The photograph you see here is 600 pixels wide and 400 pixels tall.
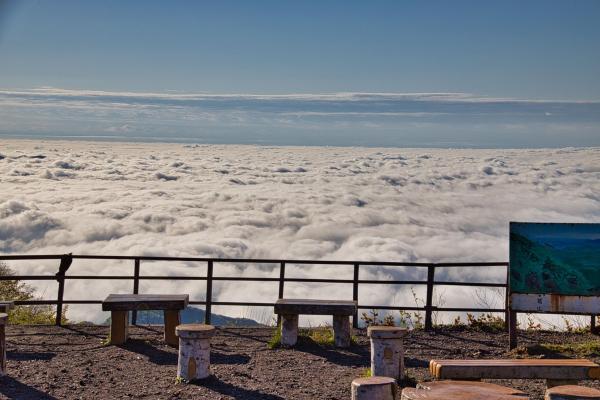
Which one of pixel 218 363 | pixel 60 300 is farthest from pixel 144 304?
pixel 60 300

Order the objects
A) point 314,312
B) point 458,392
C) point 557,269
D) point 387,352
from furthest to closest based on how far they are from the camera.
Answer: point 314,312, point 557,269, point 387,352, point 458,392

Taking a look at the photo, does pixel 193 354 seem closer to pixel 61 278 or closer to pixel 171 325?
pixel 171 325

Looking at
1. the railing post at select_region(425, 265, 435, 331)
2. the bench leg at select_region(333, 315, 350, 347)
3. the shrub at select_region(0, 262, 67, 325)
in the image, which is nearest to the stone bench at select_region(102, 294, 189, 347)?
the bench leg at select_region(333, 315, 350, 347)

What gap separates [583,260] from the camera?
10258 millimetres

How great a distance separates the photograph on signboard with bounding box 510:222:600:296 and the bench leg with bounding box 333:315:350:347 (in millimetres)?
2381

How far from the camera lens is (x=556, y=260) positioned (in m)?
10.3

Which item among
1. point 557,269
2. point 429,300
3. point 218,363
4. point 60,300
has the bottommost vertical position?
point 218,363

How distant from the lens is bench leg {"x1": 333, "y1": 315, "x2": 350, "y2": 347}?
35.1 ft

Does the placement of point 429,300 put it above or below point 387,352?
below

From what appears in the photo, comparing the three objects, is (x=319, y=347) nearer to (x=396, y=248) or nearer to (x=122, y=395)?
(x=122, y=395)

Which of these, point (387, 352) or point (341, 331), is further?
point (341, 331)

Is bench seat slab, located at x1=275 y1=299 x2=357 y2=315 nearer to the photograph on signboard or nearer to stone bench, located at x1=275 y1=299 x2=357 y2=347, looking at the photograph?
stone bench, located at x1=275 y1=299 x2=357 y2=347

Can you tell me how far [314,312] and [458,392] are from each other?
4.89 m

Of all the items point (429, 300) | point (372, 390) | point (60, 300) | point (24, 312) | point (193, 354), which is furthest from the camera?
point (24, 312)
